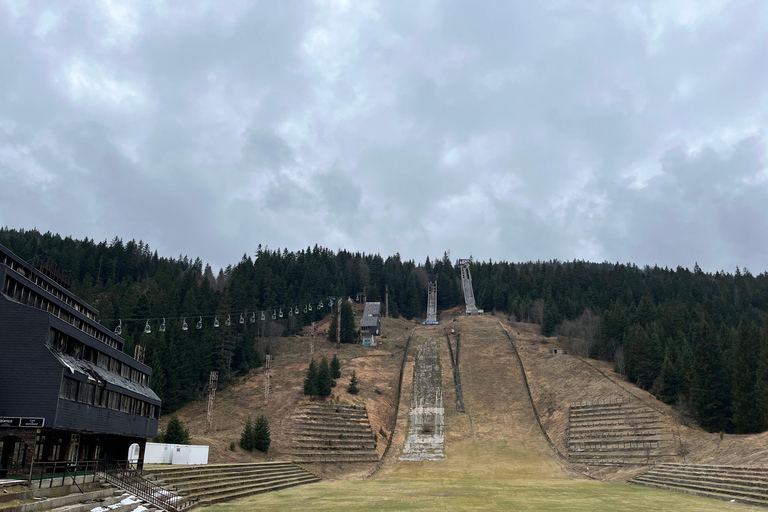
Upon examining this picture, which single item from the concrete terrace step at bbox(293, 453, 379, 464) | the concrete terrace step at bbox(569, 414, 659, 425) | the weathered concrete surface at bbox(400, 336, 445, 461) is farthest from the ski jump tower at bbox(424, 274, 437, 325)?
the concrete terrace step at bbox(293, 453, 379, 464)

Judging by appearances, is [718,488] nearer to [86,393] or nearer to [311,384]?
[86,393]

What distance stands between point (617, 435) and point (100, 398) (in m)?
48.5

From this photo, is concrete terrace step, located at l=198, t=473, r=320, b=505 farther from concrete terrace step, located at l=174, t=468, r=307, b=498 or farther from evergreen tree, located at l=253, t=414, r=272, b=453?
evergreen tree, located at l=253, t=414, r=272, b=453

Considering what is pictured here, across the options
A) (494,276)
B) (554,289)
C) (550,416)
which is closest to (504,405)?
(550,416)

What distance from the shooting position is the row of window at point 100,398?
2577 centimetres

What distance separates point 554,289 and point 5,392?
123 m

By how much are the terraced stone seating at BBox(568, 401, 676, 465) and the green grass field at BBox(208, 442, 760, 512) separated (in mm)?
4332

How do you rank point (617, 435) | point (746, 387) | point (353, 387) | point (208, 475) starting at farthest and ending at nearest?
point (353, 387) → point (617, 435) → point (746, 387) → point (208, 475)

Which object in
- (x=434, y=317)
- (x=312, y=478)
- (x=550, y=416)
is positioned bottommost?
(x=312, y=478)

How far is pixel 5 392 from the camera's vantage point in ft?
79.8

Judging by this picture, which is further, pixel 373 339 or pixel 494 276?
pixel 494 276

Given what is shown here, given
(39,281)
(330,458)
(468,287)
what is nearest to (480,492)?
(330,458)

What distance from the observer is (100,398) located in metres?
29.6

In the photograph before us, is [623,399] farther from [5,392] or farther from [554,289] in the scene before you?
[554,289]
